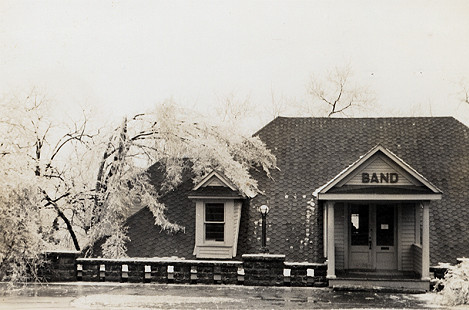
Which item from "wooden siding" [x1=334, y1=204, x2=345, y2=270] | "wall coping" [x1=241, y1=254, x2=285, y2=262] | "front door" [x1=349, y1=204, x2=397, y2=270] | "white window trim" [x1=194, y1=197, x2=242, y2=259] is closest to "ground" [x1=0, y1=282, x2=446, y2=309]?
"wall coping" [x1=241, y1=254, x2=285, y2=262]

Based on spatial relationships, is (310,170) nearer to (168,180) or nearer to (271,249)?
(271,249)

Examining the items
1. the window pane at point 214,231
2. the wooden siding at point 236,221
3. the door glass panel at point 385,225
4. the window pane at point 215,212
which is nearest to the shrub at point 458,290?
the door glass panel at point 385,225

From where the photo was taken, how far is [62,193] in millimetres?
19812

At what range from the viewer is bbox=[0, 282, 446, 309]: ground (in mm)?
13258

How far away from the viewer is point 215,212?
59.4ft

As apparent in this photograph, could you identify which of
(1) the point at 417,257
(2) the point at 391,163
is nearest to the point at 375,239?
(1) the point at 417,257

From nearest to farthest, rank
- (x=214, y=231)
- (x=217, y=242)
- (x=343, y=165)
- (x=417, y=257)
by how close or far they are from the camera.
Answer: (x=417, y=257), (x=217, y=242), (x=214, y=231), (x=343, y=165)

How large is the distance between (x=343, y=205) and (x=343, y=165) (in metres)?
3.22

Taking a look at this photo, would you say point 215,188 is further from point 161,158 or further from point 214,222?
point 161,158

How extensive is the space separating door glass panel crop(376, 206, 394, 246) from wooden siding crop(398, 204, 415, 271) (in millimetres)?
255

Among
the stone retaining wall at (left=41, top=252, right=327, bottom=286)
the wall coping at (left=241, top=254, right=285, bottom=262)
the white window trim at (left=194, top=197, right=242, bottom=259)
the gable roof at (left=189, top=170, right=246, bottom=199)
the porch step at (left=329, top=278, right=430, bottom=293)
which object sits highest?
the gable roof at (left=189, top=170, right=246, bottom=199)

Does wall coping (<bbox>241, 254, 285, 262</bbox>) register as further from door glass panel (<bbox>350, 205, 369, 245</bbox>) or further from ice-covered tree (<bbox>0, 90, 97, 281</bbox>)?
ice-covered tree (<bbox>0, 90, 97, 281</bbox>)

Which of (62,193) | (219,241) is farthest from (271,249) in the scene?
(62,193)

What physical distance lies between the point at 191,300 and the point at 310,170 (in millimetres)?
7538
